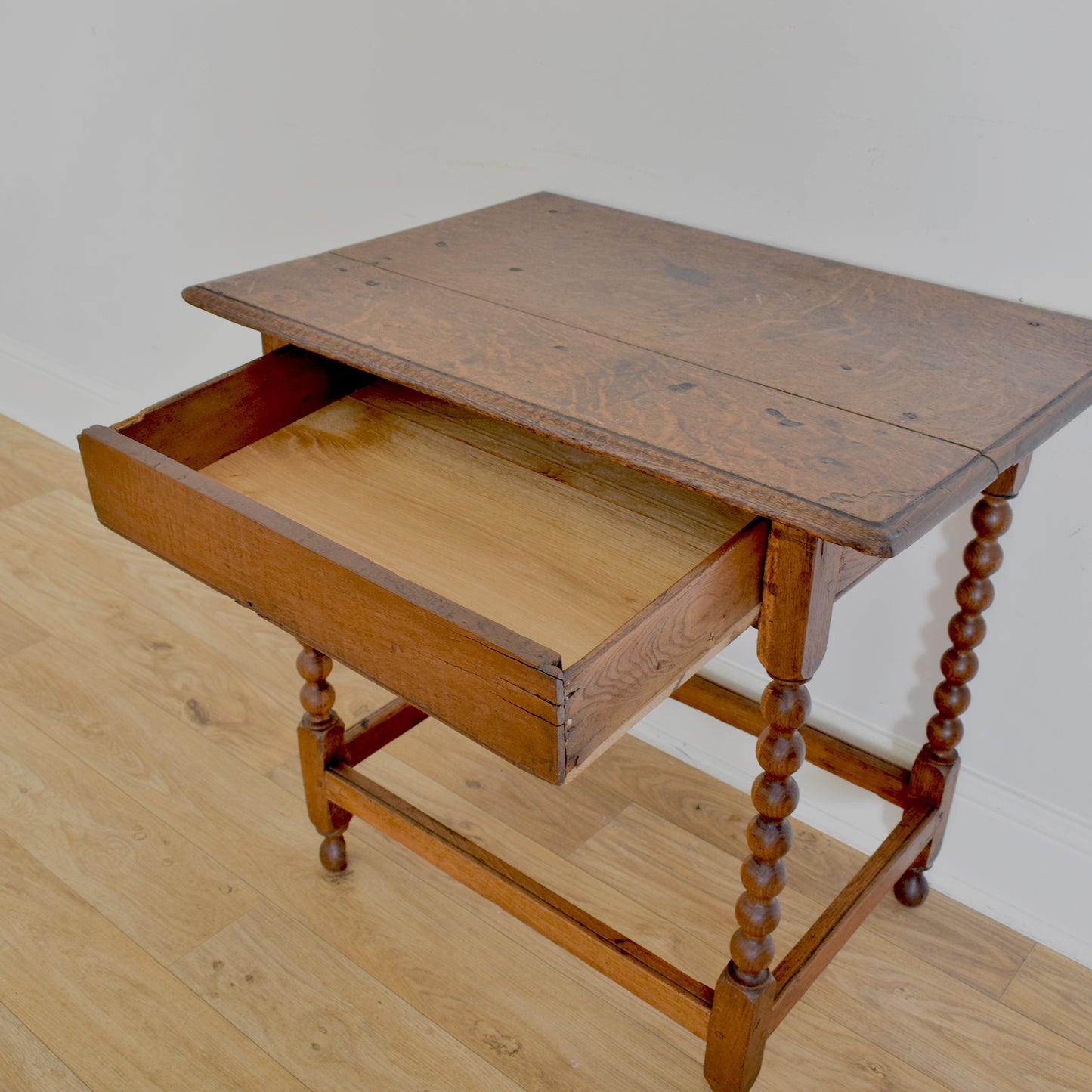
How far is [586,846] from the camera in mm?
1621

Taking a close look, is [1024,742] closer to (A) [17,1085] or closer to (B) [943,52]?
(B) [943,52]

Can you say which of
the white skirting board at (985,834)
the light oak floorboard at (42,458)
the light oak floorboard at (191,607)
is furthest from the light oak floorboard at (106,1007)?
the light oak floorboard at (42,458)

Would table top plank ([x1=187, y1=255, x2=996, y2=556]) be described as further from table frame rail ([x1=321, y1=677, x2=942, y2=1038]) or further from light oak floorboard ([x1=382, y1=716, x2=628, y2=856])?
light oak floorboard ([x1=382, y1=716, x2=628, y2=856])

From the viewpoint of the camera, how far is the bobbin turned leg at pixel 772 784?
0.97 metres

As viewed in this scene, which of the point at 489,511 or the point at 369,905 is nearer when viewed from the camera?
the point at 489,511

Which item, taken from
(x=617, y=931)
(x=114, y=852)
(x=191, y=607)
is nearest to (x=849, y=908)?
(x=617, y=931)

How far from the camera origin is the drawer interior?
1055 millimetres

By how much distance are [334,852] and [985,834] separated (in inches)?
32.9

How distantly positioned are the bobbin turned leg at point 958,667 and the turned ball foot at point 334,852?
724mm

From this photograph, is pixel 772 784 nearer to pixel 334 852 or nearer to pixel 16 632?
pixel 334 852

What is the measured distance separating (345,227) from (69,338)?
3.20ft

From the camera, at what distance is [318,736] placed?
147 cm

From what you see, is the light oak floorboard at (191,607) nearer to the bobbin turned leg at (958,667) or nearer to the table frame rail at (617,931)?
the table frame rail at (617,931)

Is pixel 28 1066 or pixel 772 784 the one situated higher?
pixel 772 784
